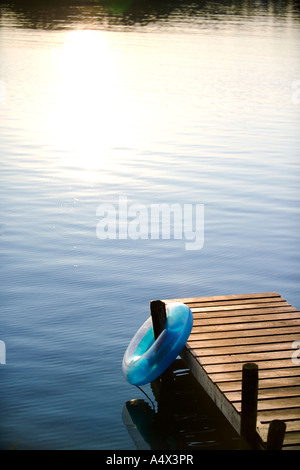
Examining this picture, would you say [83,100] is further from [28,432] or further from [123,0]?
[123,0]

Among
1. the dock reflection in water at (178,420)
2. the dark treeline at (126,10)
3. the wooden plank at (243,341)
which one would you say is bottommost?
the dark treeline at (126,10)

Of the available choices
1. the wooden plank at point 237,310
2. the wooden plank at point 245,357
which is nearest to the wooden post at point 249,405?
the wooden plank at point 245,357

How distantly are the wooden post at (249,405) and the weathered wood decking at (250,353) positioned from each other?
0.30ft

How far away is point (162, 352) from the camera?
7.21m

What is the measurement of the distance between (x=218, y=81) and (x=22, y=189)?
1512 cm

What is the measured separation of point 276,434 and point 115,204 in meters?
8.90

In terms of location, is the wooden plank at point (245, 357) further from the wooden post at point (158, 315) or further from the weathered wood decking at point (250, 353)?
the wooden post at point (158, 315)

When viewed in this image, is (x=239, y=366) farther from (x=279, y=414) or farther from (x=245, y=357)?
(x=279, y=414)

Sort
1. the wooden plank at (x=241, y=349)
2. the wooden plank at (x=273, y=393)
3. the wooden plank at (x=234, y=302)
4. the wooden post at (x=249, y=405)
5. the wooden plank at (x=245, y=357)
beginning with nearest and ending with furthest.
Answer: the wooden post at (x=249, y=405)
the wooden plank at (x=273, y=393)
the wooden plank at (x=245, y=357)
the wooden plank at (x=241, y=349)
the wooden plank at (x=234, y=302)

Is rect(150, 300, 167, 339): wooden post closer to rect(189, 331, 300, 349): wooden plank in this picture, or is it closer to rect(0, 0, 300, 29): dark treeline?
rect(189, 331, 300, 349): wooden plank

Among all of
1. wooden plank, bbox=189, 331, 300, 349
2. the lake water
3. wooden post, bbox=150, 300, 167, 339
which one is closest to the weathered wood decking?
wooden plank, bbox=189, 331, 300, 349

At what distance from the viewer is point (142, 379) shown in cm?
727

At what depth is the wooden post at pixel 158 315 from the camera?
738 cm

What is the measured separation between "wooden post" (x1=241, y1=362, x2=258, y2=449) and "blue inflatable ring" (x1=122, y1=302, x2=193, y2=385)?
1448 millimetres
